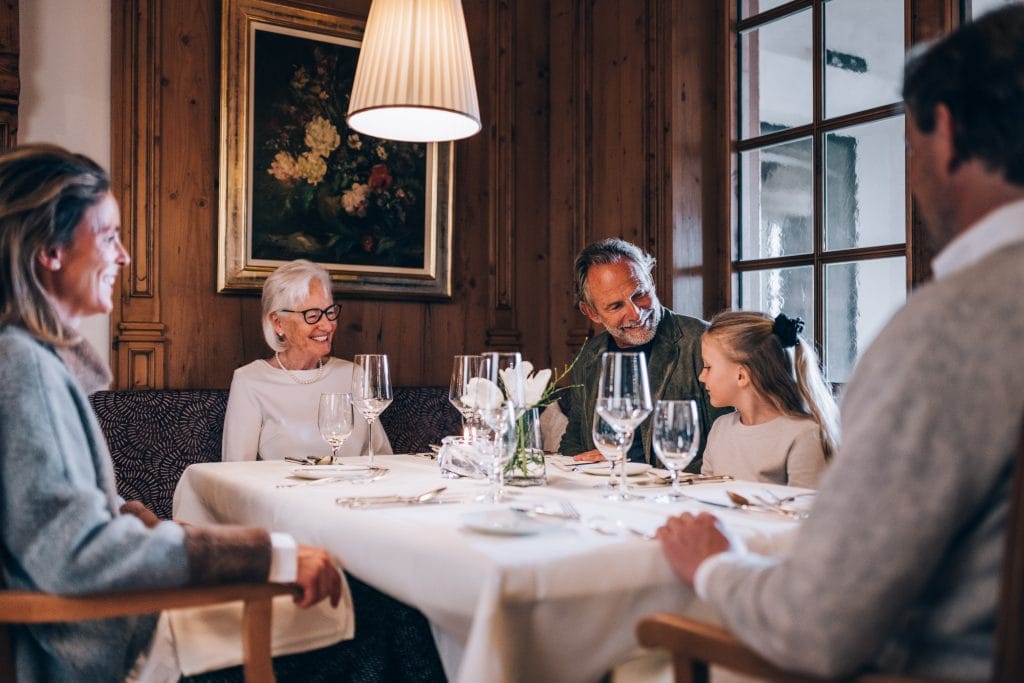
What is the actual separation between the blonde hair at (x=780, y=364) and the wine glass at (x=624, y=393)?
0.83 metres

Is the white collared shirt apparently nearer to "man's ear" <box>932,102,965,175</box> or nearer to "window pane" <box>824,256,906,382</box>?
"man's ear" <box>932,102,965,175</box>

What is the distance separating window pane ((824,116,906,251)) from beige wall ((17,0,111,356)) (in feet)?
9.04

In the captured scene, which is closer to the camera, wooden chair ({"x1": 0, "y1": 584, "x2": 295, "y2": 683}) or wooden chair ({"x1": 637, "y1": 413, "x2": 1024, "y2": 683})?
wooden chair ({"x1": 637, "y1": 413, "x2": 1024, "y2": 683})

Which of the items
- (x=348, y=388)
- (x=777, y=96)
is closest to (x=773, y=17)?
(x=777, y=96)

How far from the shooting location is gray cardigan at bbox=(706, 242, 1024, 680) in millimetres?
848

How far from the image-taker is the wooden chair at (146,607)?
122 cm

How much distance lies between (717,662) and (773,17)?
10.3 feet

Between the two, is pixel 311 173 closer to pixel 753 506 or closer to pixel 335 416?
pixel 335 416

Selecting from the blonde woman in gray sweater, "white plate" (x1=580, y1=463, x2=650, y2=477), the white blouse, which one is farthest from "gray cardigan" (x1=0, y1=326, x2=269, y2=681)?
the white blouse

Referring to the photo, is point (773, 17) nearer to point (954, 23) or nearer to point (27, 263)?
point (954, 23)

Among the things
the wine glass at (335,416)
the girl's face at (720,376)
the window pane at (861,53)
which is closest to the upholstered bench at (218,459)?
the wine glass at (335,416)

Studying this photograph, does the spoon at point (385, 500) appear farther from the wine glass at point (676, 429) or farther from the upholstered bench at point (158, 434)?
the upholstered bench at point (158, 434)

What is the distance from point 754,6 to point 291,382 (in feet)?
7.92

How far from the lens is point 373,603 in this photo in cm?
189
